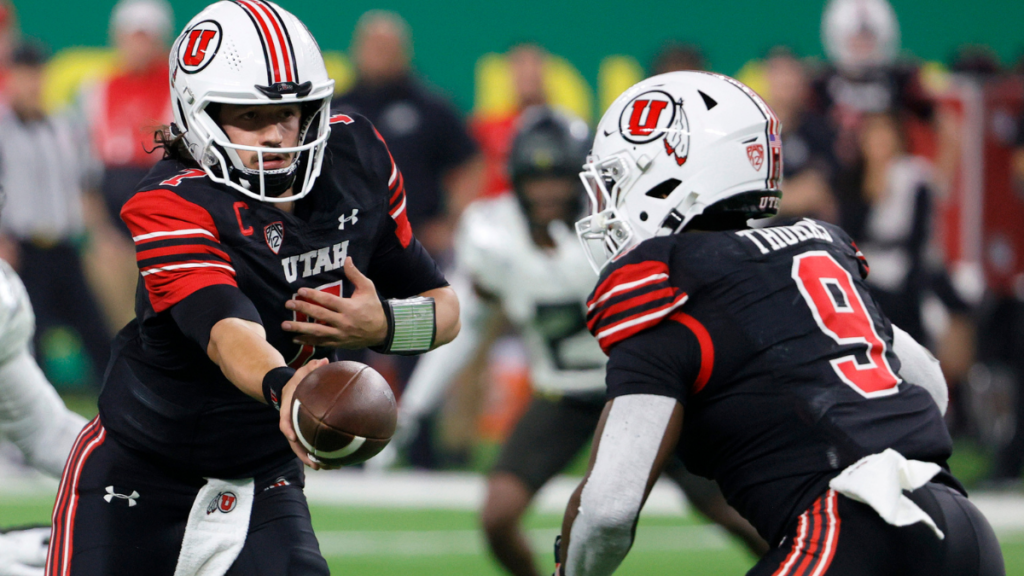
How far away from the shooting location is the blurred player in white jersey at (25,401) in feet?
11.8

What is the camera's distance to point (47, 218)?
9.13 m

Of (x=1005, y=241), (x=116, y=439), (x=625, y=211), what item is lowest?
(x=1005, y=241)

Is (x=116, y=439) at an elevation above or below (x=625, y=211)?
below

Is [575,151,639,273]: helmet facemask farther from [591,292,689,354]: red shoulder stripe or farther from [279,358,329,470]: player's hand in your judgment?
[279,358,329,470]: player's hand

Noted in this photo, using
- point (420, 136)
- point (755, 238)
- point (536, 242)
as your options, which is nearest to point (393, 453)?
point (536, 242)

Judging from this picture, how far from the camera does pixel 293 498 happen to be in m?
3.19

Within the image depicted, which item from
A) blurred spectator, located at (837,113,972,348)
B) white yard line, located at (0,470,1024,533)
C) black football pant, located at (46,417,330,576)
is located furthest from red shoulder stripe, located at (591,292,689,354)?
blurred spectator, located at (837,113,972,348)

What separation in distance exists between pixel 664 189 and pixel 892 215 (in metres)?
5.25

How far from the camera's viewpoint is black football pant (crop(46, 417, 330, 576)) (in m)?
3.01

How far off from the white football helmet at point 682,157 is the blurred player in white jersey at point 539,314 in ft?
5.74

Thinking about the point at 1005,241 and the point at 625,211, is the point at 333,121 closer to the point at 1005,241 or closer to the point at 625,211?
the point at 625,211

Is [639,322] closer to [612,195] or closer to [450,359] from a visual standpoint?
[612,195]

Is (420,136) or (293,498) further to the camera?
(420,136)

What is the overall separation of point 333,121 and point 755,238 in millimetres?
1043
